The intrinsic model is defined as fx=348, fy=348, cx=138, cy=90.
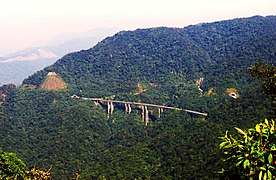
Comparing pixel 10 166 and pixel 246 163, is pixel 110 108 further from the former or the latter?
pixel 246 163

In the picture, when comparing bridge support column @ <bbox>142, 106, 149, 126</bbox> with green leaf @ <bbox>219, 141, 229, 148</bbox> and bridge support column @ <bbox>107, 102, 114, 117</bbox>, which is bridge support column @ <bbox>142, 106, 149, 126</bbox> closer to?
bridge support column @ <bbox>107, 102, 114, 117</bbox>

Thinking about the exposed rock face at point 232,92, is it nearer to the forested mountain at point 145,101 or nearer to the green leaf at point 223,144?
the forested mountain at point 145,101

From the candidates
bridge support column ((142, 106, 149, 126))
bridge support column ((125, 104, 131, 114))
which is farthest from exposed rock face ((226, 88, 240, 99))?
bridge support column ((125, 104, 131, 114))

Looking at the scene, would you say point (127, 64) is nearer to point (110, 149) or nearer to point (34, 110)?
point (34, 110)

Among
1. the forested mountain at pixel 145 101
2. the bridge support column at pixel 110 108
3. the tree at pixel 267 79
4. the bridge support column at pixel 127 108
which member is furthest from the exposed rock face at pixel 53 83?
the tree at pixel 267 79

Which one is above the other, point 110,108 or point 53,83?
point 53,83

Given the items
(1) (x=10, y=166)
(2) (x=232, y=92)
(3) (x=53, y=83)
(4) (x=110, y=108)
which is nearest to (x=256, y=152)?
(1) (x=10, y=166)
